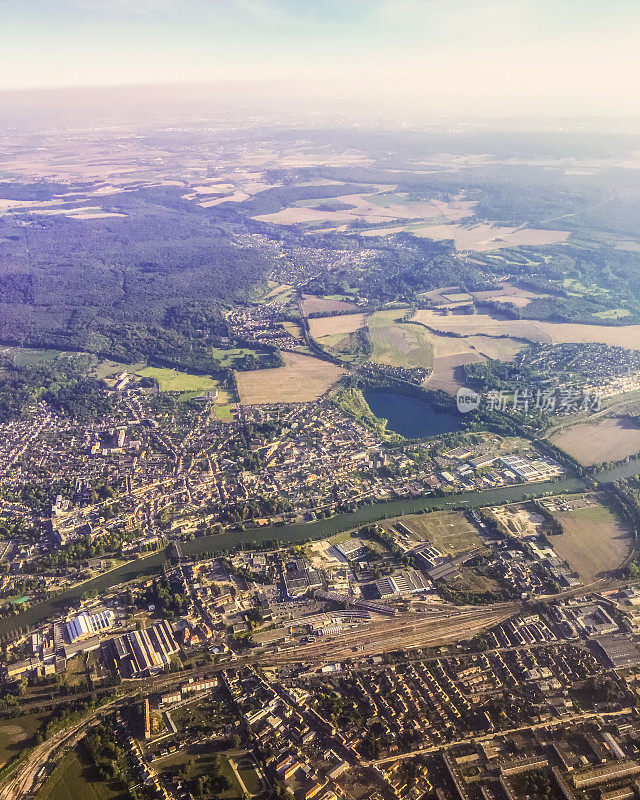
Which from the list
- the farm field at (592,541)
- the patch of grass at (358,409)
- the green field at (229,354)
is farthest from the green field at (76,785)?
the green field at (229,354)

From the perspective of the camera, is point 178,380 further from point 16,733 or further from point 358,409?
point 16,733

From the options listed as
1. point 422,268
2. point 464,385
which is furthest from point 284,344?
point 422,268

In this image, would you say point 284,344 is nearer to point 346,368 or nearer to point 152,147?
point 346,368

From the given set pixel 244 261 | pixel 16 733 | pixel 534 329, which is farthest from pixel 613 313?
pixel 16 733

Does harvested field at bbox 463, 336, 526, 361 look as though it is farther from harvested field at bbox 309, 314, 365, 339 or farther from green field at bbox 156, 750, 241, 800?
green field at bbox 156, 750, 241, 800

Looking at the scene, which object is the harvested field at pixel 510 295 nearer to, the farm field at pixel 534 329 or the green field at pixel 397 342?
the farm field at pixel 534 329
